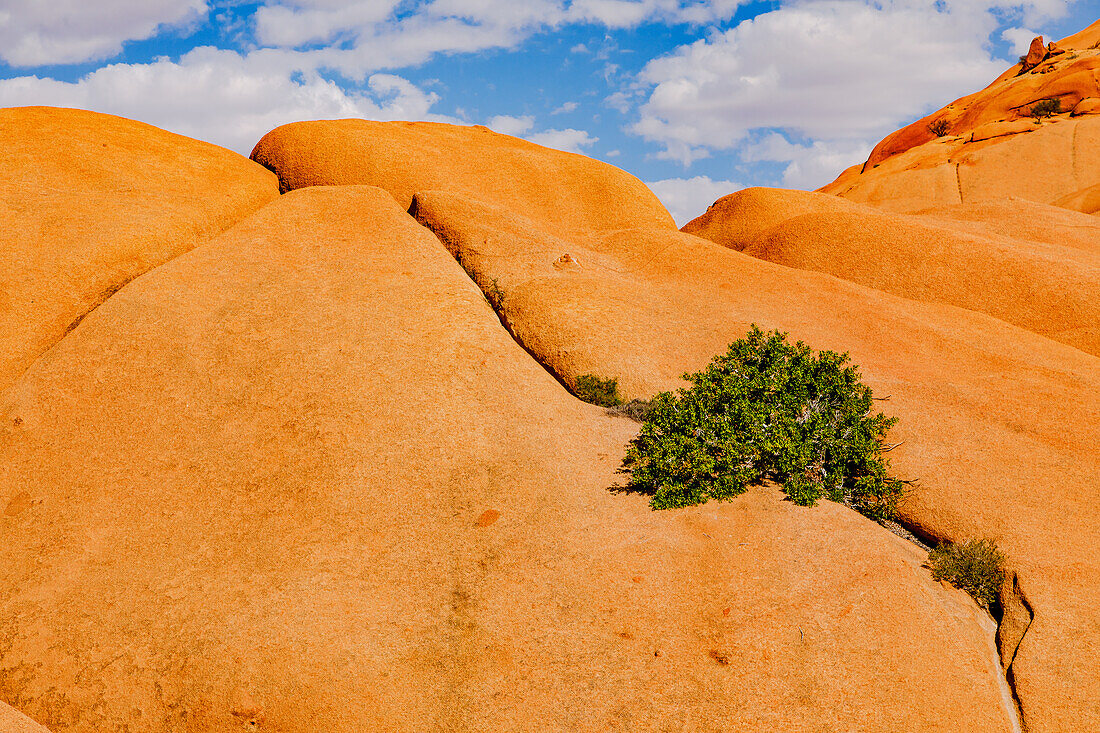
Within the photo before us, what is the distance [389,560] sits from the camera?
12500mm

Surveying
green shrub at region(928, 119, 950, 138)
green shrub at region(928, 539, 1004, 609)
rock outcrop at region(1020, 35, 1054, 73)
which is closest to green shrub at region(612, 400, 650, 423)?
green shrub at region(928, 539, 1004, 609)

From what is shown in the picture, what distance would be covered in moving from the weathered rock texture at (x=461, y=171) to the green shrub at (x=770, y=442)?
15.3 metres

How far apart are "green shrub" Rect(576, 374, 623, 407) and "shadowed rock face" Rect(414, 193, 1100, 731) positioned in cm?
38

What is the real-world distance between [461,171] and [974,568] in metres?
25.5

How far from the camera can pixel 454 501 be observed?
13.8 m

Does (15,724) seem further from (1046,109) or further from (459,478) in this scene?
(1046,109)

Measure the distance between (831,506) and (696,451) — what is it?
2.84 meters

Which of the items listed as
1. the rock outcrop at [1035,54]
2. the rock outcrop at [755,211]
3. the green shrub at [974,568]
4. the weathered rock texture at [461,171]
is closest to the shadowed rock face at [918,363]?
the green shrub at [974,568]

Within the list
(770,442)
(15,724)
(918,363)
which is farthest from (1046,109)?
(15,724)

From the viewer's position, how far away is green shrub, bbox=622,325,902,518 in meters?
13.9

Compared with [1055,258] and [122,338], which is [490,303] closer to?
[122,338]

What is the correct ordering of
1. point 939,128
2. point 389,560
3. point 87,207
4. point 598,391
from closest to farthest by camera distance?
point 389,560
point 598,391
point 87,207
point 939,128

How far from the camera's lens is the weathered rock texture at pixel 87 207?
1872cm

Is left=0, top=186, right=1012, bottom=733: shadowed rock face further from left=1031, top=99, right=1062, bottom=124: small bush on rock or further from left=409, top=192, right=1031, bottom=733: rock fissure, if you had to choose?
left=1031, top=99, right=1062, bottom=124: small bush on rock
